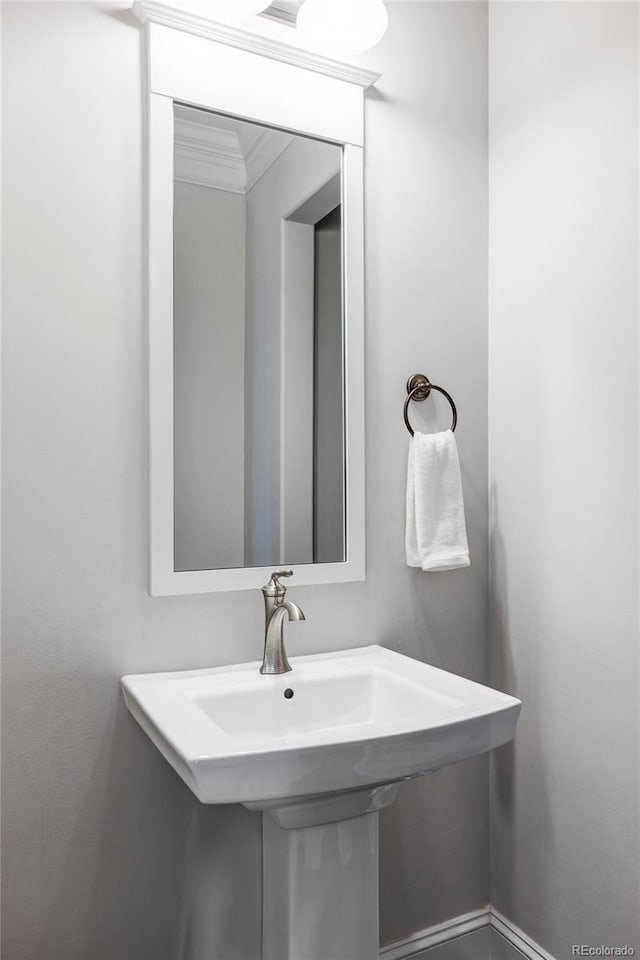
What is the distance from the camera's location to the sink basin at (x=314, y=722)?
1016 mm

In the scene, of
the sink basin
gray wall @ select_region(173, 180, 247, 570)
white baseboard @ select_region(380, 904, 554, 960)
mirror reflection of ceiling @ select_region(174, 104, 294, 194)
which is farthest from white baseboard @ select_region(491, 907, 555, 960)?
mirror reflection of ceiling @ select_region(174, 104, 294, 194)

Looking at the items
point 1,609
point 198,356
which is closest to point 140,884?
point 1,609

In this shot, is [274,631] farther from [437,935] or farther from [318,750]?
[437,935]

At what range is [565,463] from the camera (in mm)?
1591

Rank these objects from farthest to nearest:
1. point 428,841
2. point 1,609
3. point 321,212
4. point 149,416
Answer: point 428,841, point 321,212, point 149,416, point 1,609

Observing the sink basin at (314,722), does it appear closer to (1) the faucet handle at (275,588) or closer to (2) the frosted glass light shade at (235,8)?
(1) the faucet handle at (275,588)

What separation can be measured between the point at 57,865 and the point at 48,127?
1.34 metres

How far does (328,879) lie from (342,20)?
166 cm

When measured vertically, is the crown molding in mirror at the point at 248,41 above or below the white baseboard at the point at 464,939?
above

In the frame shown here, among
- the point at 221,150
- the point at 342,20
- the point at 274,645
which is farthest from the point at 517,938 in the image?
the point at 342,20

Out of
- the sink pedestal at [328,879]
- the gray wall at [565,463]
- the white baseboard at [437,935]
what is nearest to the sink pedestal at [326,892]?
the sink pedestal at [328,879]

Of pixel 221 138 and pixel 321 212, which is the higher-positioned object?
pixel 221 138

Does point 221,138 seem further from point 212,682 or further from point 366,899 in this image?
point 366,899

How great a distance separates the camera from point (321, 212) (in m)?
1.60
